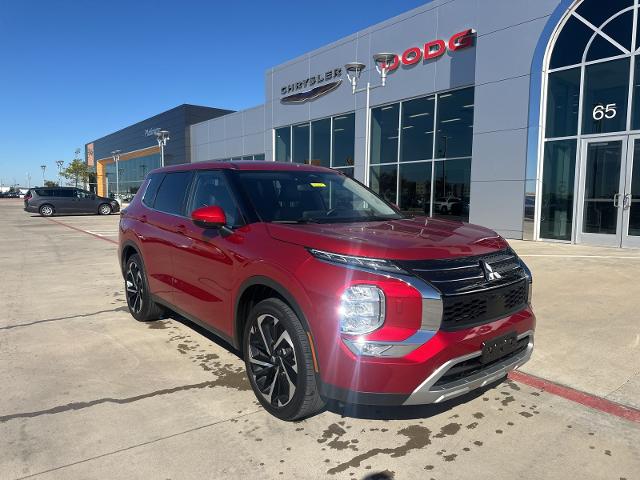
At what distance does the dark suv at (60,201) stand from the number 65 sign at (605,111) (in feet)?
86.8

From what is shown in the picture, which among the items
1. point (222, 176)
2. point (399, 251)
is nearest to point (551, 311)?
point (399, 251)

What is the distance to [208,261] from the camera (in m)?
3.74

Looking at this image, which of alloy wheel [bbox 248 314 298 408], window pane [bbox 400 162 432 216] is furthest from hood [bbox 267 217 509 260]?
window pane [bbox 400 162 432 216]

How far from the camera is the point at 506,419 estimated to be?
3133 millimetres

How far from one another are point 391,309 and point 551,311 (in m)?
3.98

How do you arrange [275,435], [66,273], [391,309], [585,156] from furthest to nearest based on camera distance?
1. [585,156]
2. [66,273]
3. [275,435]
4. [391,309]

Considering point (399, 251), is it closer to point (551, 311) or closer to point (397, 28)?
point (551, 311)

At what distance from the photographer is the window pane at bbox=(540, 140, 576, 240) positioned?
12500 millimetres

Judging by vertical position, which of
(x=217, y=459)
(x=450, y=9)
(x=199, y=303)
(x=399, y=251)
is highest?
(x=450, y=9)

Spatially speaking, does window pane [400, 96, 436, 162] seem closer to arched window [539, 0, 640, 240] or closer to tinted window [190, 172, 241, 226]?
arched window [539, 0, 640, 240]

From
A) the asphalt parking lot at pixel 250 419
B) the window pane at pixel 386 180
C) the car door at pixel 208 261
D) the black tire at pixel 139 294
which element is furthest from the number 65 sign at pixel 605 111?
the black tire at pixel 139 294

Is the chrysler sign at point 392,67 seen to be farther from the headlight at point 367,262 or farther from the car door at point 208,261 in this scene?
the headlight at point 367,262

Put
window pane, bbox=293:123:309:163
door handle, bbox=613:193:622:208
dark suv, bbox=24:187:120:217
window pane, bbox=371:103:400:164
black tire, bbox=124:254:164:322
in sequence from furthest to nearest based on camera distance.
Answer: dark suv, bbox=24:187:120:217 < window pane, bbox=293:123:309:163 < window pane, bbox=371:103:400:164 < door handle, bbox=613:193:622:208 < black tire, bbox=124:254:164:322

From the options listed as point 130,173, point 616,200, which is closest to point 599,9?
point 616,200
